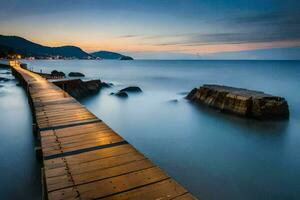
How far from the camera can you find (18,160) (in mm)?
9250

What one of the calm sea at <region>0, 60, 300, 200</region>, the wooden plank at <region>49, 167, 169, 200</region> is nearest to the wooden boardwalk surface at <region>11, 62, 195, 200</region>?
the wooden plank at <region>49, 167, 169, 200</region>

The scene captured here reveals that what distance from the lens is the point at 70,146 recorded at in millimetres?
5738

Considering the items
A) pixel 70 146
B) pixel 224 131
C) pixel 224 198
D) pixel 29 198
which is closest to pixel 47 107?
pixel 29 198

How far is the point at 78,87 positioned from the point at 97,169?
2474cm

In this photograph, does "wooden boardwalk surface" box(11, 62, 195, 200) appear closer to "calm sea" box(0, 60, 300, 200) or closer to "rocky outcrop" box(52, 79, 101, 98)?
"calm sea" box(0, 60, 300, 200)

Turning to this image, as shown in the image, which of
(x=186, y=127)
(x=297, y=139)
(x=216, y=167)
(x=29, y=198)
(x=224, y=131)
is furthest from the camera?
(x=186, y=127)

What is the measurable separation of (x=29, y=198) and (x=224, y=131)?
1075 centimetres

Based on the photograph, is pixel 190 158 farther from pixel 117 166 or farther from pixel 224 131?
pixel 117 166

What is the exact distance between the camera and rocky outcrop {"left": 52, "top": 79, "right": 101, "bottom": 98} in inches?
1009

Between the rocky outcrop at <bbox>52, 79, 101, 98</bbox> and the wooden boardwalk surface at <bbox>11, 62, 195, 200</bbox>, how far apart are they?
1911cm

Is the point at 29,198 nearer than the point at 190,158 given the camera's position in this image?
Yes

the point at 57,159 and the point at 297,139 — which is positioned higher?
the point at 57,159

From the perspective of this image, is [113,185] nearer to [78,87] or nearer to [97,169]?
[97,169]

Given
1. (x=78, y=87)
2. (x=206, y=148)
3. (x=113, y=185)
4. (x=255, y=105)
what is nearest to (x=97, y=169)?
(x=113, y=185)
